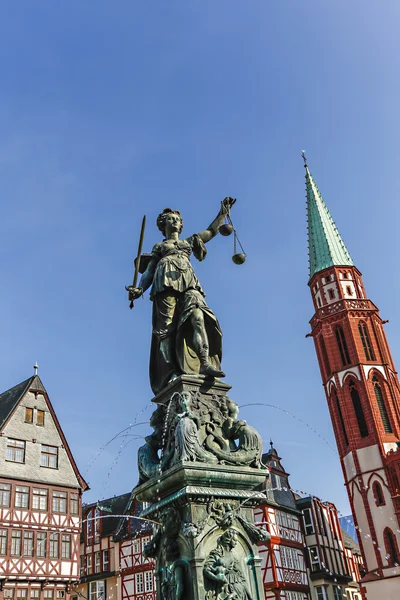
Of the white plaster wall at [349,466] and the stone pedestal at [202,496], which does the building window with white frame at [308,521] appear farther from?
the stone pedestal at [202,496]

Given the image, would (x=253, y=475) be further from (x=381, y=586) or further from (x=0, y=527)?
(x=381, y=586)

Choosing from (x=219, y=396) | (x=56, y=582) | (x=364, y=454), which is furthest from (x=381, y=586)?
(x=219, y=396)

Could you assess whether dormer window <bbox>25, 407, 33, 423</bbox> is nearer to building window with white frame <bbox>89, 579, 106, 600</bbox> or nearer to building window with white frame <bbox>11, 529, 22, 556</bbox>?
building window with white frame <bbox>11, 529, 22, 556</bbox>

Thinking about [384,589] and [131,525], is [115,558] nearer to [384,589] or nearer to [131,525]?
[131,525]

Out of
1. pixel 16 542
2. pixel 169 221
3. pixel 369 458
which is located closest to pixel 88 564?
pixel 16 542

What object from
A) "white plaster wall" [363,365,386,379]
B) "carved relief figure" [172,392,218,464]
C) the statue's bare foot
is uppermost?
"white plaster wall" [363,365,386,379]

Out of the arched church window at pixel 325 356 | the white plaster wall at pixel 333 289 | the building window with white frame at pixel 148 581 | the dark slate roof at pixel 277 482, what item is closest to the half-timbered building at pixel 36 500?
the building window with white frame at pixel 148 581

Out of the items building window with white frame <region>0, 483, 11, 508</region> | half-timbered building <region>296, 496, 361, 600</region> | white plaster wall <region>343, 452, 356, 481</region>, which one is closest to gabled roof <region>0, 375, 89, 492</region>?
building window with white frame <region>0, 483, 11, 508</region>

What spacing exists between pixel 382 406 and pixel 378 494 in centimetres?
771

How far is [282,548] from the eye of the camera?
37.8m

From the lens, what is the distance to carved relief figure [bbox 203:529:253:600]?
4422 mm

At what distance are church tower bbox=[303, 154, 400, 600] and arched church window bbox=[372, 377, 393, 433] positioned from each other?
3.2 inches

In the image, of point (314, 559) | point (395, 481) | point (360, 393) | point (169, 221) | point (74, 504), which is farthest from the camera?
point (360, 393)

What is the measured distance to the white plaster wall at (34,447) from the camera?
29.0 m
